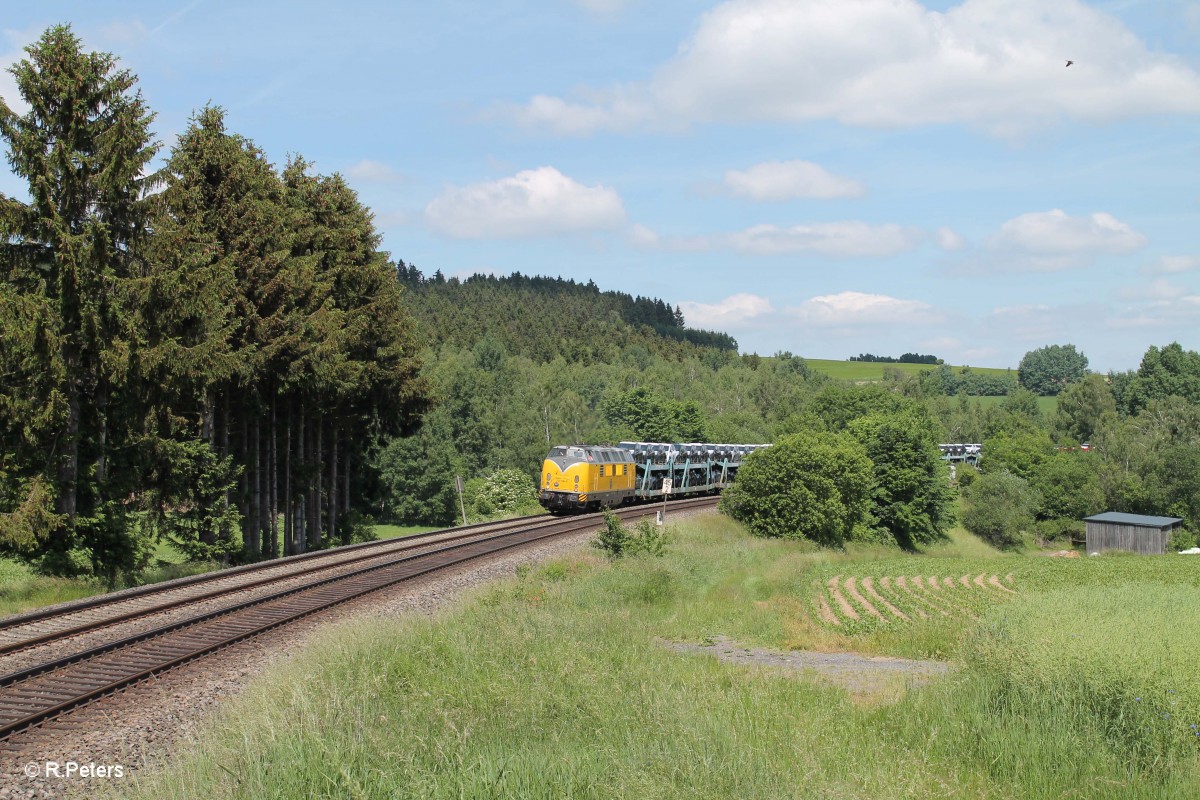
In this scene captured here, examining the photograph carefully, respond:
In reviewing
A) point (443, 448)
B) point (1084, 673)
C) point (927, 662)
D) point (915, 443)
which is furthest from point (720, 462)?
point (1084, 673)

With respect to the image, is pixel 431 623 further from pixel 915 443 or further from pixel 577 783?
pixel 915 443

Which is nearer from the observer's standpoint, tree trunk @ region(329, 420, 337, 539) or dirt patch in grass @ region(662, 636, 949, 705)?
dirt patch in grass @ region(662, 636, 949, 705)

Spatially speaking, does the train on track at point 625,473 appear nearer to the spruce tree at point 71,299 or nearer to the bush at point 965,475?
the spruce tree at point 71,299

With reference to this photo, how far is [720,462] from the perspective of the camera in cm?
6303

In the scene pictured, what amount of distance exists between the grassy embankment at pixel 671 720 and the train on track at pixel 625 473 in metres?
23.9

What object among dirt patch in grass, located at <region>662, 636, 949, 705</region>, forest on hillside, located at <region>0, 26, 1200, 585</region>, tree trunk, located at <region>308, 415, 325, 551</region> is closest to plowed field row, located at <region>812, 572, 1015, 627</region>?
dirt patch in grass, located at <region>662, 636, 949, 705</region>

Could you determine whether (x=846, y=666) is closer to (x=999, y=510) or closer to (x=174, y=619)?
(x=174, y=619)

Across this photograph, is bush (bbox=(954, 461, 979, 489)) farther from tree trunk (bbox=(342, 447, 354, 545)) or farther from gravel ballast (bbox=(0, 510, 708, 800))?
gravel ballast (bbox=(0, 510, 708, 800))

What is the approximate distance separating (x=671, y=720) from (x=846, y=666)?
7.53 metres

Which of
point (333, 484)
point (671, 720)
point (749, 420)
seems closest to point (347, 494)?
point (333, 484)

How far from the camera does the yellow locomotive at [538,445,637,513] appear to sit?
41844 millimetres

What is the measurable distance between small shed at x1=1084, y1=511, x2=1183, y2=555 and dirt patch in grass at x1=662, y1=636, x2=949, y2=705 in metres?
60.9

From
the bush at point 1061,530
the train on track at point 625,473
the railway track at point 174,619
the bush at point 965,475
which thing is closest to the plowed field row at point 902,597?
the train on track at point 625,473

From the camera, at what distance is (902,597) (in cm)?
2839
